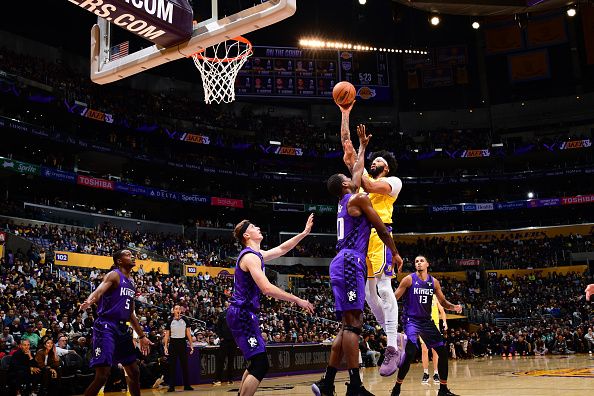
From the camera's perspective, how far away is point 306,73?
4038 centimetres

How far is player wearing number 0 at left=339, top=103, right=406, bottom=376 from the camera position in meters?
6.52

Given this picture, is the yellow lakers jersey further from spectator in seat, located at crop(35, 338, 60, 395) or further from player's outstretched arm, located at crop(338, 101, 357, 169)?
spectator in seat, located at crop(35, 338, 60, 395)

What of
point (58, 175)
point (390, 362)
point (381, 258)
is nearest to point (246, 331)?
point (390, 362)

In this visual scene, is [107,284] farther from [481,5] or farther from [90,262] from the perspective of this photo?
[90,262]

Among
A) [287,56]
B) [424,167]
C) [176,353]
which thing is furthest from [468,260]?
[176,353]

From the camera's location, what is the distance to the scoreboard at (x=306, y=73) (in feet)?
128

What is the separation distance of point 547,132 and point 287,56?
1888 cm

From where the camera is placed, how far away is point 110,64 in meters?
8.05

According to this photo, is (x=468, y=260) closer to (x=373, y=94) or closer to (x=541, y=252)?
(x=541, y=252)

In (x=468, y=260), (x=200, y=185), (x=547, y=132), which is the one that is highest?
(x=547, y=132)

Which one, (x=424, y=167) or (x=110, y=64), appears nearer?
(x=110, y=64)

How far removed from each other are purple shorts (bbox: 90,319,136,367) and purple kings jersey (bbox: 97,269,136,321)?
8 centimetres

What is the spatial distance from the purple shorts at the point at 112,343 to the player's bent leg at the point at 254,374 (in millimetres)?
2304

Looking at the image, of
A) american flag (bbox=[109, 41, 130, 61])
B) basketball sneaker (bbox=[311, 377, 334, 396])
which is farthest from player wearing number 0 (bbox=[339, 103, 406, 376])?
american flag (bbox=[109, 41, 130, 61])
